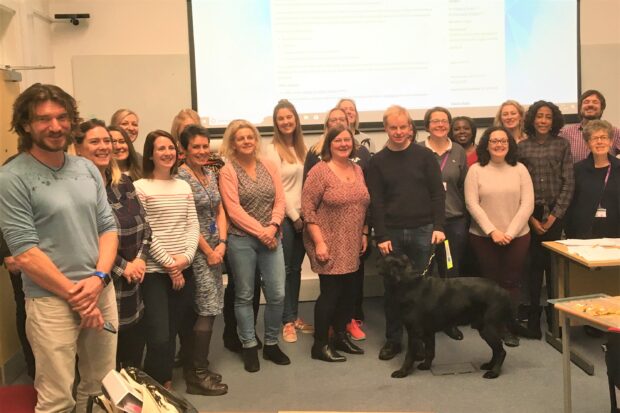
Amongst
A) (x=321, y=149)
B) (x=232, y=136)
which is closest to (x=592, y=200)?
(x=321, y=149)

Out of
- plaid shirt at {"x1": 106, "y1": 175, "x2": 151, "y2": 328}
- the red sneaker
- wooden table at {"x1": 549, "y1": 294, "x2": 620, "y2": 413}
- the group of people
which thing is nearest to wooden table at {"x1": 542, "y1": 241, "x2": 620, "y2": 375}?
the group of people

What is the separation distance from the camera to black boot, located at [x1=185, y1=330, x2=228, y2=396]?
3039 mm

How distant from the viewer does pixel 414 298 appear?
125 inches

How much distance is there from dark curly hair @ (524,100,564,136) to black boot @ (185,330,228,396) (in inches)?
99.8

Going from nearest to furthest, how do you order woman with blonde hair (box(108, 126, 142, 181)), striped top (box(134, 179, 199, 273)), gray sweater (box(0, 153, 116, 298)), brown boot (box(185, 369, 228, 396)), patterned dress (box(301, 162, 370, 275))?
gray sweater (box(0, 153, 116, 298)) → striped top (box(134, 179, 199, 273)) → woman with blonde hair (box(108, 126, 142, 181)) → brown boot (box(185, 369, 228, 396)) → patterned dress (box(301, 162, 370, 275))

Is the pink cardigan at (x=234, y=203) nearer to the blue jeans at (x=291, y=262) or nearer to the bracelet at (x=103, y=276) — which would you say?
the blue jeans at (x=291, y=262)

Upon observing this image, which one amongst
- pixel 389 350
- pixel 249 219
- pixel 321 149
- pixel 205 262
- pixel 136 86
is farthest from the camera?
pixel 136 86

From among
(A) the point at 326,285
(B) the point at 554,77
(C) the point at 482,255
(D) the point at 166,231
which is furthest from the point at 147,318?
(B) the point at 554,77

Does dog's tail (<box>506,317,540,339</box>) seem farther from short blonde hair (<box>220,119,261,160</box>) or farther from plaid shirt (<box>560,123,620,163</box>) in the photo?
short blonde hair (<box>220,119,261,160</box>)

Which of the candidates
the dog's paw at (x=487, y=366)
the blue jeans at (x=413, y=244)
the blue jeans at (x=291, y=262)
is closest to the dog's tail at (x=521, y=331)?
the dog's paw at (x=487, y=366)

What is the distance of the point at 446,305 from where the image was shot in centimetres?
318

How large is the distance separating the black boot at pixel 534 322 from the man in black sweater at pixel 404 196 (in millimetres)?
968

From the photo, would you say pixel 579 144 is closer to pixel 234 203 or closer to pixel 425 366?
pixel 425 366

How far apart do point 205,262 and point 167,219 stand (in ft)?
1.15
